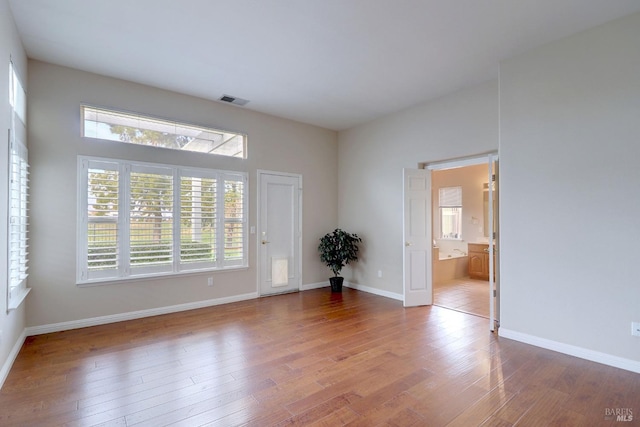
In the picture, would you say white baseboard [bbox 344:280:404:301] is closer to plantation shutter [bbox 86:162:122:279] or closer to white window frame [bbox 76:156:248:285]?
white window frame [bbox 76:156:248:285]

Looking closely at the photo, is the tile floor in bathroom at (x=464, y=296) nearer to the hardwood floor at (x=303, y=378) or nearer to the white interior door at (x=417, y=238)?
the white interior door at (x=417, y=238)

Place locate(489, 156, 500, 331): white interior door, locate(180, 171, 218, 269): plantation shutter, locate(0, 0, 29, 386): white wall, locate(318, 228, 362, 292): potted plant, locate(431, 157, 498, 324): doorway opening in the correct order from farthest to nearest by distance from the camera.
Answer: locate(431, 157, 498, 324): doorway opening → locate(318, 228, 362, 292): potted plant → locate(180, 171, 218, 269): plantation shutter → locate(489, 156, 500, 331): white interior door → locate(0, 0, 29, 386): white wall

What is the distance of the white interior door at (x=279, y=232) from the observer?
5.52 meters

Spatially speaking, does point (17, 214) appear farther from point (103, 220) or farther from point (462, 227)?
point (462, 227)

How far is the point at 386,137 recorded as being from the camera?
222 inches

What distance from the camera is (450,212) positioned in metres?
7.91

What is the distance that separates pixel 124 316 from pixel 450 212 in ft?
23.6

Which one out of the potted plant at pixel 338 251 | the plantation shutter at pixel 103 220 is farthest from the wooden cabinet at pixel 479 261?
the plantation shutter at pixel 103 220

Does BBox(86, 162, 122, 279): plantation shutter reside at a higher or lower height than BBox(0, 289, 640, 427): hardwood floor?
higher

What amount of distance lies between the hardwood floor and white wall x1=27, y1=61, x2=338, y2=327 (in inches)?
15.6

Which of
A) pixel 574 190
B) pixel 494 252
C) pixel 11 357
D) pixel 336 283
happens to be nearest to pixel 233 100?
pixel 336 283

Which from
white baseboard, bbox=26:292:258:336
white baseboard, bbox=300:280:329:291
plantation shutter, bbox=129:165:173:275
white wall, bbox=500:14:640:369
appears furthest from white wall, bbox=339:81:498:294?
plantation shutter, bbox=129:165:173:275

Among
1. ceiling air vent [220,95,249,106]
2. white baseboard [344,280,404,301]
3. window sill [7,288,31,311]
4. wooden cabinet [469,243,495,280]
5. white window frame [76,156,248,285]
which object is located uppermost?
ceiling air vent [220,95,249,106]

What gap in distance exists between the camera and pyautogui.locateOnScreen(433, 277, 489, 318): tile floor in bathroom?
4767 millimetres
